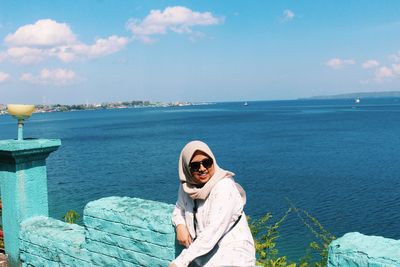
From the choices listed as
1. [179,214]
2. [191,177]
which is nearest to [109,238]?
[179,214]

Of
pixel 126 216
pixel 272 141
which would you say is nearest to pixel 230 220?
pixel 126 216

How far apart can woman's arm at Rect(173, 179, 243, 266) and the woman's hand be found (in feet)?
0.86

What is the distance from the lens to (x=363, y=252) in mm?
2439

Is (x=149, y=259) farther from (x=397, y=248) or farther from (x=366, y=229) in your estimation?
(x=366, y=229)

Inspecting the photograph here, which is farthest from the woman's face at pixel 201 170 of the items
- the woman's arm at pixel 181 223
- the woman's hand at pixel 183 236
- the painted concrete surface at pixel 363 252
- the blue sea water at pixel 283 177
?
the blue sea water at pixel 283 177

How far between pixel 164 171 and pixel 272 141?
73.1 ft

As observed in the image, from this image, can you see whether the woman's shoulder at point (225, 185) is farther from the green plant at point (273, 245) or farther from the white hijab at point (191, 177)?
the green plant at point (273, 245)

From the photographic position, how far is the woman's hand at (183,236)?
299 cm

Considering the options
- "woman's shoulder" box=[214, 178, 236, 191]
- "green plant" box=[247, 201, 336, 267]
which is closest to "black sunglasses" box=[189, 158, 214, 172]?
"woman's shoulder" box=[214, 178, 236, 191]

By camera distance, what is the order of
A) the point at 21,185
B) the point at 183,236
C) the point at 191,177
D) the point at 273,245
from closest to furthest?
1. the point at 191,177
2. the point at 183,236
3. the point at 21,185
4. the point at 273,245

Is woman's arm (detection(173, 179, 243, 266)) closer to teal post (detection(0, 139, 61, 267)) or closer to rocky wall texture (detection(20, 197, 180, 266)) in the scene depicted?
rocky wall texture (detection(20, 197, 180, 266))

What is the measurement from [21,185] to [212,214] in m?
3.04

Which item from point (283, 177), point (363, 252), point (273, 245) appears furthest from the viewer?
point (283, 177)

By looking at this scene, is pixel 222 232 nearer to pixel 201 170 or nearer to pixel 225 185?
pixel 225 185
